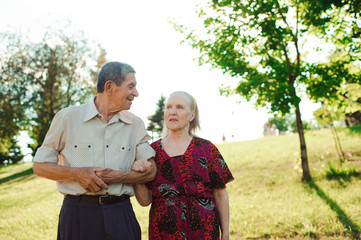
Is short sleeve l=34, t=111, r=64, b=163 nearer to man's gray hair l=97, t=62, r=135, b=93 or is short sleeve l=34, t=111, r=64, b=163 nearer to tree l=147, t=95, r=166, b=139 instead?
man's gray hair l=97, t=62, r=135, b=93

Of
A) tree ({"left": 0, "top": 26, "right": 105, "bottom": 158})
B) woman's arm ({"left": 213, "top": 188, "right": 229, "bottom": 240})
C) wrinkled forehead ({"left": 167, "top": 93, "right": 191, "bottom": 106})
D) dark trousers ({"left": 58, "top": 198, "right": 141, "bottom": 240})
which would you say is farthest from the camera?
tree ({"left": 0, "top": 26, "right": 105, "bottom": 158})

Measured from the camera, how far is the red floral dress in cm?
286

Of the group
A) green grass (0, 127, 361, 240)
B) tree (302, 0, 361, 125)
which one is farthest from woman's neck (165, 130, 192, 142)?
tree (302, 0, 361, 125)

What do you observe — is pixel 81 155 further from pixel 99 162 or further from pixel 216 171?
pixel 216 171

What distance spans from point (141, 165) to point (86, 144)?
0.51m

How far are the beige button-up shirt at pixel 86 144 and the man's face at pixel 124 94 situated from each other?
0.39 feet

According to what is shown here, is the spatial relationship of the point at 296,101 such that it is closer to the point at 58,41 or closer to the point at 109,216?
the point at 109,216

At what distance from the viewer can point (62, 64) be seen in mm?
25328

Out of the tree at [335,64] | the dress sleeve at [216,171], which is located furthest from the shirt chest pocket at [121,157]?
the tree at [335,64]

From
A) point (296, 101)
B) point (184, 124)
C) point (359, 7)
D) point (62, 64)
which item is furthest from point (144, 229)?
point (62, 64)

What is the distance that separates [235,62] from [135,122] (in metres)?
6.98

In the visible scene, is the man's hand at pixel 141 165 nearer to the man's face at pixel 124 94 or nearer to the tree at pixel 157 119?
the man's face at pixel 124 94

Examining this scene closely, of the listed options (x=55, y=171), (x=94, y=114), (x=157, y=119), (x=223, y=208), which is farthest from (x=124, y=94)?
(x=157, y=119)

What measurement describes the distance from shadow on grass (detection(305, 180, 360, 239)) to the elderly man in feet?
15.7
